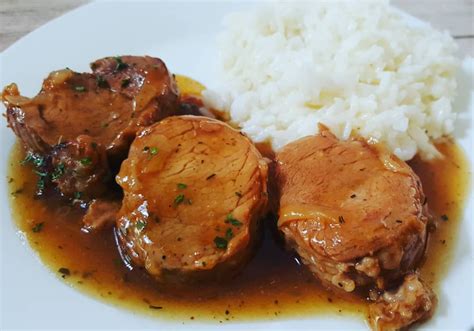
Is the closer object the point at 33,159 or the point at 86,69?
the point at 33,159

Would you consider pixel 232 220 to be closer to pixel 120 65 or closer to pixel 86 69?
pixel 120 65

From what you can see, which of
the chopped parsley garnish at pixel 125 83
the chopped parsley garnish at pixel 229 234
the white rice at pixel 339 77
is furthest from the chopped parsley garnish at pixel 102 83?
the chopped parsley garnish at pixel 229 234

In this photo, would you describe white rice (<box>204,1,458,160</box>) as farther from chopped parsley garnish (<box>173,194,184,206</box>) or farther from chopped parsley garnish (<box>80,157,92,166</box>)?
chopped parsley garnish (<box>80,157,92,166</box>)

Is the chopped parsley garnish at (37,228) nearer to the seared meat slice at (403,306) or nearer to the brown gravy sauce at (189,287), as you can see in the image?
the brown gravy sauce at (189,287)

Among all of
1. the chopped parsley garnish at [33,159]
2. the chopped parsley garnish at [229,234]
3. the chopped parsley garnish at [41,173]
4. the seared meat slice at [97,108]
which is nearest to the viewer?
the chopped parsley garnish at [229,234]

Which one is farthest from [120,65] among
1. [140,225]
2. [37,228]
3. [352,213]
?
[352,213]

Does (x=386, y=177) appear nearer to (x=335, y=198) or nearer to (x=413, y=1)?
(x=335, y=198)

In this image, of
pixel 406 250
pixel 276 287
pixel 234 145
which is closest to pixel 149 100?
pixel 234 145
